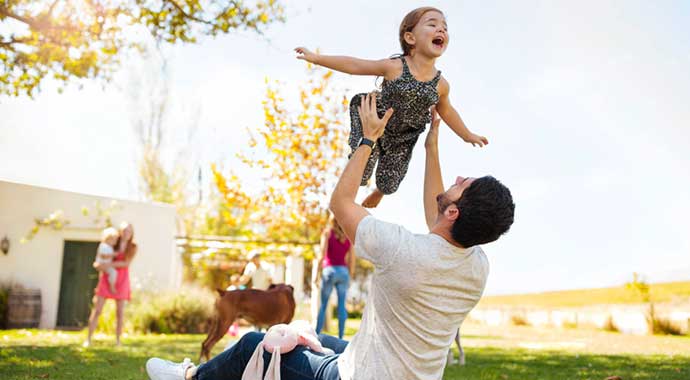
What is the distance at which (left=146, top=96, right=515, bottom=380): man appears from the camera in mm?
2412

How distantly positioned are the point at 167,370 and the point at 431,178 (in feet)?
5.08

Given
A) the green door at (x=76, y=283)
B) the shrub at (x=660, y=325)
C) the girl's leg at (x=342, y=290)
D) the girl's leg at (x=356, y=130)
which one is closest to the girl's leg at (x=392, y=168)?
the girl's leg at (x=356, y=130)

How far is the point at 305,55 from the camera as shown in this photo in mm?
3080

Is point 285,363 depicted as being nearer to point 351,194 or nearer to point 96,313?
point 351,194

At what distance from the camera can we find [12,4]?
Answer: 26.2 ft

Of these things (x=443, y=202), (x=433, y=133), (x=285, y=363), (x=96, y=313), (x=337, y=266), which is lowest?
(x=96, y=313)

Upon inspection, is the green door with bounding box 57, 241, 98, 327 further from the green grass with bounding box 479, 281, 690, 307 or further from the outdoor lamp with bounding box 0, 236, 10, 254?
the green grass with bounding box 479, 281, 690, 307

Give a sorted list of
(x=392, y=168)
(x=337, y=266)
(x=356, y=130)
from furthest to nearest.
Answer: (x=337, y=266) < (x=392, y=168) < (x=356, y=130)

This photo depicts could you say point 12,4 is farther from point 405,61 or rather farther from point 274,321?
point 405,61

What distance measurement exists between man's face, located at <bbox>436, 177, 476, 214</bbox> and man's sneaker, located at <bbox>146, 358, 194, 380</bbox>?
146cm

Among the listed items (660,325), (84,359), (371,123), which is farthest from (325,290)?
(660,325)

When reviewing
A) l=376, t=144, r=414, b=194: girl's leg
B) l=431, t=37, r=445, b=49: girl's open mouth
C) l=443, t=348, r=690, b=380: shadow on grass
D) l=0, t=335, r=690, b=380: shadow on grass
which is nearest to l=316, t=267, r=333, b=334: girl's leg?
l=0, t=335, r=690, b=380: shadow on grass

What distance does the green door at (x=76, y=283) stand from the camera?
13695 millimetres

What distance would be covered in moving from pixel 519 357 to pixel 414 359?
568 cm
